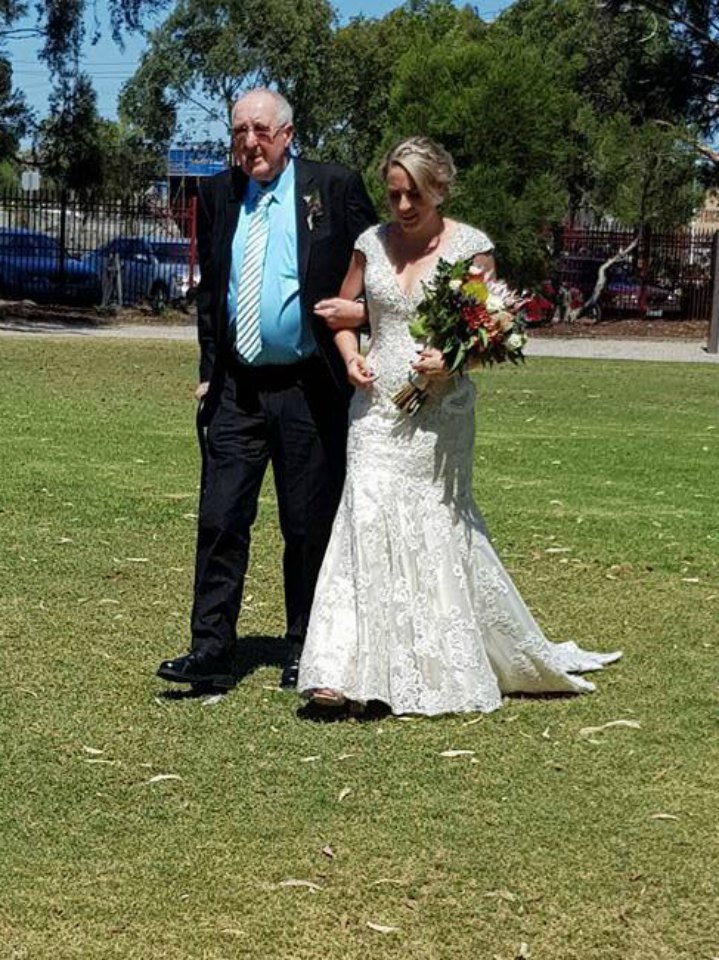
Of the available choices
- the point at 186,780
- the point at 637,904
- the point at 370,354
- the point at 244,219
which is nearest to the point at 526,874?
the point at 637,904

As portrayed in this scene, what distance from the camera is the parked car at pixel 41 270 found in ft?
131

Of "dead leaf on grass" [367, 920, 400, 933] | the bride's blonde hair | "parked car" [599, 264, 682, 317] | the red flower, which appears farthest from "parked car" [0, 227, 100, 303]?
"dead leaf on grass" [367, 920, 400, 933]

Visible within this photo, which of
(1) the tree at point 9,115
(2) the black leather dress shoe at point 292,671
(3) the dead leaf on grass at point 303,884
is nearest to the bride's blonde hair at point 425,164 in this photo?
(2) the black leather dress shoe at point 292,671

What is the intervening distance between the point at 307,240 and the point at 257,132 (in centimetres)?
44

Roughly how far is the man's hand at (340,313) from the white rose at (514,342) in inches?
22.2

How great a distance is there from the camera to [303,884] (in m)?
4.80

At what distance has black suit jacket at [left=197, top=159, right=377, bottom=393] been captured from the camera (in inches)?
264

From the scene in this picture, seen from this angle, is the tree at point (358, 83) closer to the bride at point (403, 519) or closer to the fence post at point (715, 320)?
the fence post at point (715, 320)

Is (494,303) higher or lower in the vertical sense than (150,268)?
higher

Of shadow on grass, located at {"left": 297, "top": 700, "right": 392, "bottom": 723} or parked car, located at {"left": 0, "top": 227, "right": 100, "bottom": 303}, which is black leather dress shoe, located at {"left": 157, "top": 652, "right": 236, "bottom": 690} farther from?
parked car, located at {"left": 0, "top": 227, "right": 100, "bottom": 303}

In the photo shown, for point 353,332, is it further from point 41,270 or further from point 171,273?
point 41,270

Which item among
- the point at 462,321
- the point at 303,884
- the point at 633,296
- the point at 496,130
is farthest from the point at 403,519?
the point at 633,296

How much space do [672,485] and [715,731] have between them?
23.0 ft

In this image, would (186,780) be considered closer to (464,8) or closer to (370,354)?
(370,354)
